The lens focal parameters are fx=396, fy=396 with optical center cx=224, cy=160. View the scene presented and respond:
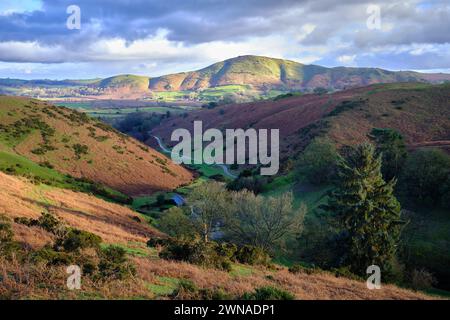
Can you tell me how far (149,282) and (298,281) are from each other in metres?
6.86

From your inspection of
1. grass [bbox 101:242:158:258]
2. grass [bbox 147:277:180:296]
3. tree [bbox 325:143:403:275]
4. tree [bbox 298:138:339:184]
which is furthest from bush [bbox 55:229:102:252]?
tree [bbox 298:138:339:184]

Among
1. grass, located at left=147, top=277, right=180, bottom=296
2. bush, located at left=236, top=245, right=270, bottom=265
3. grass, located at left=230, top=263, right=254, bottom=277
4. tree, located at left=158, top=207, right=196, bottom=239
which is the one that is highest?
grass, located at left=147, top=277, right=180, bottom=296

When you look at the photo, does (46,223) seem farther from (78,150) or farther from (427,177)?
(78,150)

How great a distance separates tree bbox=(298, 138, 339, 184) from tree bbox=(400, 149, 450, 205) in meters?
13.1

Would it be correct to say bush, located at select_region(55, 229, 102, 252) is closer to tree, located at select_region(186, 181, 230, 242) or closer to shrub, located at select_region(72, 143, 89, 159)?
tree, located at select_region(186, 181, 230, 242)

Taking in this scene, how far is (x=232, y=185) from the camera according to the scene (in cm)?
6900

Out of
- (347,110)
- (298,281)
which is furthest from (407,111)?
(298,281)

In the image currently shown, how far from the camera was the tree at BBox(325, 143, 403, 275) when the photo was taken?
30.7 metres

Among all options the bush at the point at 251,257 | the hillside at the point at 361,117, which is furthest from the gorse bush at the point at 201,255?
the hillside at the point at 361,117

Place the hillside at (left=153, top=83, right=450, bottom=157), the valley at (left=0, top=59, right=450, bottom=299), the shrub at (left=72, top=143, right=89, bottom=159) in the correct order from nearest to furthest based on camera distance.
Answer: the valley at (left=0, top=59, right=450, bottom=299), the shrub at (left=72, top=143, right=89, bottom=159), the hillside at (left=153, top=83, right=450, bottom=157)

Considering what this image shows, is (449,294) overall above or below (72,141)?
below

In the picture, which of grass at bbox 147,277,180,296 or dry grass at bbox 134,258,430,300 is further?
dry grass at bbox 134,258,430,300
